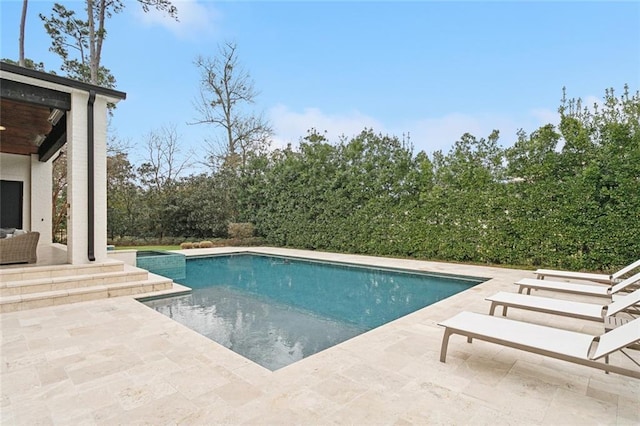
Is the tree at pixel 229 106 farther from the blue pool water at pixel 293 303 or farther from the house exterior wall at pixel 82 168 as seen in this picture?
the house exterior wall at pixel 82 168

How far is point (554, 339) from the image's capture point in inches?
121

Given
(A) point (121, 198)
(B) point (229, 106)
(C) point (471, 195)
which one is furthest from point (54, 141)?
(B) point (229, 106)

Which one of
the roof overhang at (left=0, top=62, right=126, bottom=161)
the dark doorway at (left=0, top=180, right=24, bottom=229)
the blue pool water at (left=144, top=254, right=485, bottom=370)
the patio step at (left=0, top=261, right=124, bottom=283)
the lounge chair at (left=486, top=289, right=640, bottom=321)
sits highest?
the roof overhang at (left=0, top=62, right=126, bottom=161)

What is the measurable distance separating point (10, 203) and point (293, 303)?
1054cm

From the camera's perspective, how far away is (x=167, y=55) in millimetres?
16750

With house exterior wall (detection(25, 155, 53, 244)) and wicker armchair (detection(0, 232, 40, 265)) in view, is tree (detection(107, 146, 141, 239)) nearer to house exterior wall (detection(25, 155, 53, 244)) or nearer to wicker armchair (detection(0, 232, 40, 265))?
house exterior wall (detection(25, 155, 53, 244))

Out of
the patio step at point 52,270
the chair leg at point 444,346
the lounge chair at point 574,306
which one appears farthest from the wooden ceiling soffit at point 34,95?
the lounge chair at point 574,306

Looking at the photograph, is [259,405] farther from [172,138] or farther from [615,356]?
[172,138]

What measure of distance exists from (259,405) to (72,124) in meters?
7.21

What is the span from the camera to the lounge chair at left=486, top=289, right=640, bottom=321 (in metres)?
3.75

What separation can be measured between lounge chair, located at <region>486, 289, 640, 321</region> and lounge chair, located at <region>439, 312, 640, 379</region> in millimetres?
648

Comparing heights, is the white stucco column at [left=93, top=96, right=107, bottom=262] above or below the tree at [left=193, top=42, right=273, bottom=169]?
below

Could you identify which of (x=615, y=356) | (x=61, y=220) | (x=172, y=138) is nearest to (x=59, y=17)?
(x=172, y=138)

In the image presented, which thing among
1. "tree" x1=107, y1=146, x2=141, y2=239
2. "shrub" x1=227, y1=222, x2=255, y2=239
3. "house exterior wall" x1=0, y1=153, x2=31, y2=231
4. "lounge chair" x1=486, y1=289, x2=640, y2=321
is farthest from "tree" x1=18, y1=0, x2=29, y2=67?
"lounge chair" x1=486, y1=289, x2=640, y2=321
